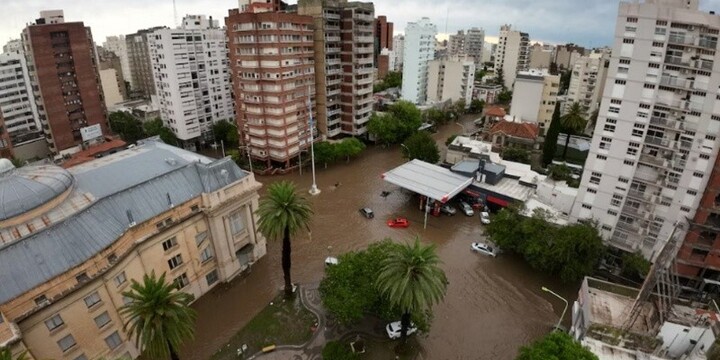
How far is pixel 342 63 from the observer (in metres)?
84.4

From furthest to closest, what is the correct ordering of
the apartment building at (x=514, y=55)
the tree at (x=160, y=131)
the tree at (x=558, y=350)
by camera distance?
the apartment building at (x=514, y=55)
the tree at (x=160, y=131)
the tree at (x=558, y=350)

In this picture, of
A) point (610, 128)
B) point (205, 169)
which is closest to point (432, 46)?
point (610, 128)

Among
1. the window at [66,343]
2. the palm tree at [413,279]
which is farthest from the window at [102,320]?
the palm tree at [413,279]

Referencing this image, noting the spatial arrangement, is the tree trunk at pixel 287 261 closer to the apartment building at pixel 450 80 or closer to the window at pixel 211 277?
the window at pixel 211 277

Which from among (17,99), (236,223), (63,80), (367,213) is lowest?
(367,213)

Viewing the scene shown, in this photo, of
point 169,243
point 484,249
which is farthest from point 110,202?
point 484,249

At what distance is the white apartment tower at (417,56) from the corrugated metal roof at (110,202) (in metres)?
87.0

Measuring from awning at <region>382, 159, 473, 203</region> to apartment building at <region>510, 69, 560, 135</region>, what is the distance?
43.9m

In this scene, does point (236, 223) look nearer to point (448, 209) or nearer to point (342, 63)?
point (448, 209)

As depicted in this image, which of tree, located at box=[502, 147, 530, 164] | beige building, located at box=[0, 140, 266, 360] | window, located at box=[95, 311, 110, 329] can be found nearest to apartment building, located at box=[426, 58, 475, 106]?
tree, located at box=[502, 147, 530, 164]

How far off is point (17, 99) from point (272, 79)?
6890cm

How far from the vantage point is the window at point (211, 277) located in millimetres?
42969

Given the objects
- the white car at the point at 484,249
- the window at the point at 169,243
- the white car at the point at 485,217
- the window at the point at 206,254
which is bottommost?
the white car at the point at 484,249

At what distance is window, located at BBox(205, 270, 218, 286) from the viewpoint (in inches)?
1692
